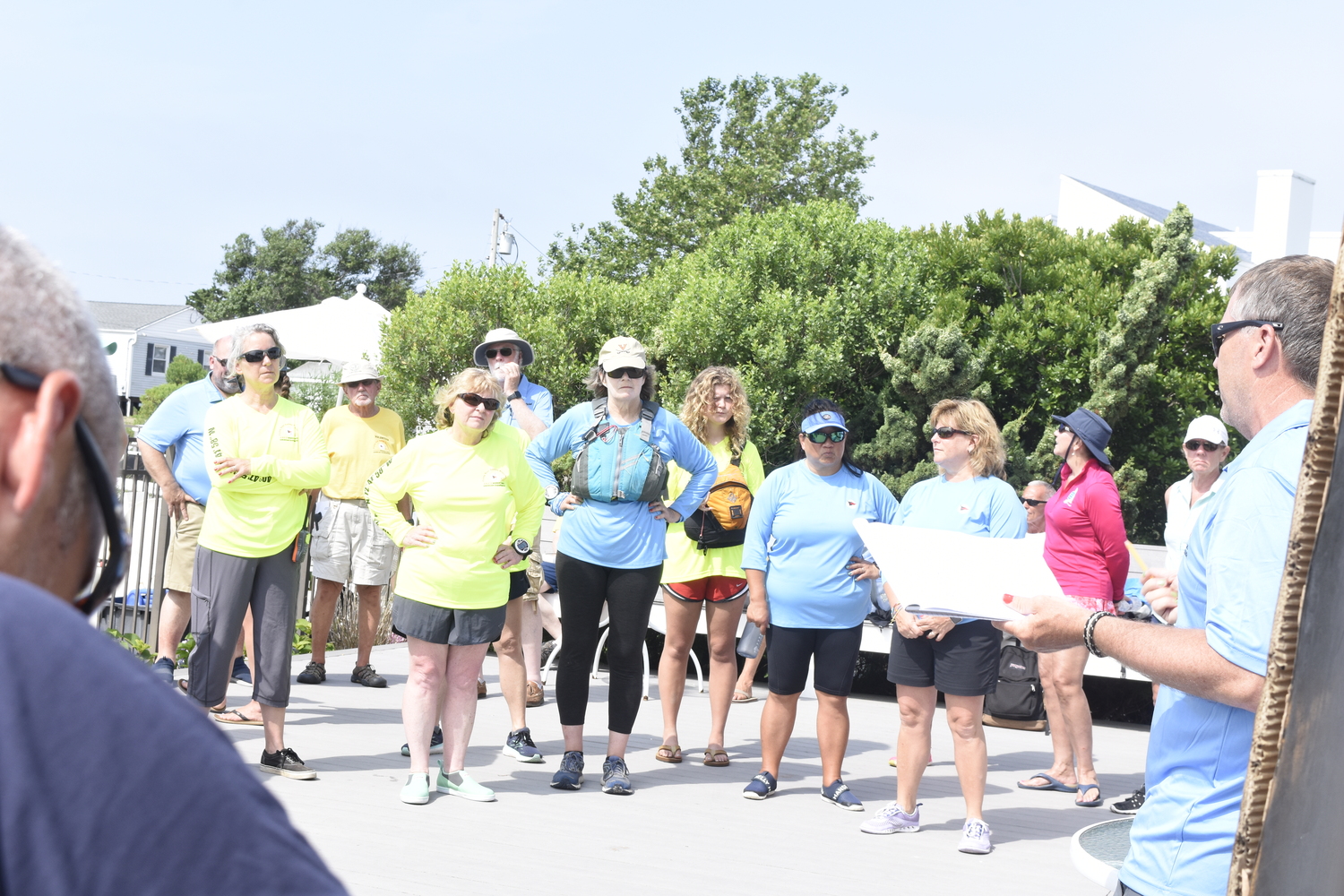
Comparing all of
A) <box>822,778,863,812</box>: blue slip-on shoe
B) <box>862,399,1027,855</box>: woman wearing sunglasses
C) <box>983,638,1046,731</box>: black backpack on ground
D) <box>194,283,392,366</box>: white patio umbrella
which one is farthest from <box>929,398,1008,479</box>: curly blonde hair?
<box>194,283,392,366</box>: white patio umbrella

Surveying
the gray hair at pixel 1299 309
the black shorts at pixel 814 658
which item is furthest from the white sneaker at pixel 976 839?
the gray hair at pixel 1299 309

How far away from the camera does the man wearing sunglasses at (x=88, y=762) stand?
676mm

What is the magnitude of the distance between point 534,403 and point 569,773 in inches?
107

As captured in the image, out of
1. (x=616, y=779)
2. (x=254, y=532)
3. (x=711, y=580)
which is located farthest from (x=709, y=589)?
(x=254, y=532)

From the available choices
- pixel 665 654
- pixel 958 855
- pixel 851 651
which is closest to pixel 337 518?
pixel 665 654

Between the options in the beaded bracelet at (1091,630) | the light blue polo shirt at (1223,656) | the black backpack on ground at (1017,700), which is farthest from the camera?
the black backpack on ground at (1017,700)

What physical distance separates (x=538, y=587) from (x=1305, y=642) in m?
7.21

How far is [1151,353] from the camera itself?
2078cm

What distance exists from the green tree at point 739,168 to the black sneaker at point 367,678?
3097cm

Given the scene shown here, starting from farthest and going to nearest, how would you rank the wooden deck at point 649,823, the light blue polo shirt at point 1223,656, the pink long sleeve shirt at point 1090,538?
the pink long sleeve shirt at point 1090,538, the wooden deck at point 649,823, the light blue polo shirt at point 1223,656

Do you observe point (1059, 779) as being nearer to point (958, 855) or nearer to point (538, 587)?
point (958, 855)

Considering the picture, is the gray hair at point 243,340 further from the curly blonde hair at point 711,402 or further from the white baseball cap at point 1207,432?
the white baseball cap at point 1207,432

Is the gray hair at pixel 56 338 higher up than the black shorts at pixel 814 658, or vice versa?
the gray hair at pixel 56 338

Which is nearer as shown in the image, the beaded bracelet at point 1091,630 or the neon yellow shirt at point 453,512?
the beaded bracelet at point 1091,630
